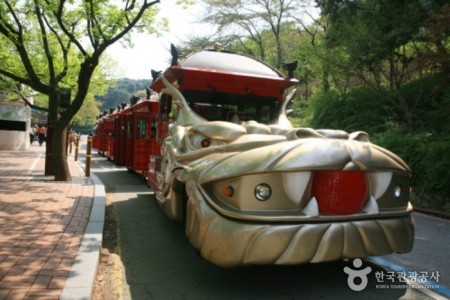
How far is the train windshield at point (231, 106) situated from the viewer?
225 inches

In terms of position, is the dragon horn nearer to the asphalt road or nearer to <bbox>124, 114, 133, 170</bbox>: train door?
→ the asphalt road

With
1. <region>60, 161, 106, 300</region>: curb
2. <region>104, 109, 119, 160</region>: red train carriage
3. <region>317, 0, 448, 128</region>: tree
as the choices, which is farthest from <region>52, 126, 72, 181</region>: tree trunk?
<region>317, 0, 448, 128</region>: tree

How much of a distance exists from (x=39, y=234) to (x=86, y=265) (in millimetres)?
1455

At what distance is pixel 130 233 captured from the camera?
5.66 meters

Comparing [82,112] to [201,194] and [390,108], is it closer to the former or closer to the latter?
[390,108]

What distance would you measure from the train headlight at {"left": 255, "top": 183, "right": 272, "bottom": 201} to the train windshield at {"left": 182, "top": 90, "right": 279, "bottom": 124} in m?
2.74

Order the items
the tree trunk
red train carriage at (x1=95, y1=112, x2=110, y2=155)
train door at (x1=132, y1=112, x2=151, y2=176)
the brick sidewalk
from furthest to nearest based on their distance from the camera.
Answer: red train carriage at (x1=95, y1=112, x2=110, y2=155) → train door at (x1=132, y1=112, x2=151, y2=176) → the tree trunk → the brick sidewalk

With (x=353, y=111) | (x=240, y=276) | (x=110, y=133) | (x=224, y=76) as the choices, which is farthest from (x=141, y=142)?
(x=110, y=133)

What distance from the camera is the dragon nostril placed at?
3088mm

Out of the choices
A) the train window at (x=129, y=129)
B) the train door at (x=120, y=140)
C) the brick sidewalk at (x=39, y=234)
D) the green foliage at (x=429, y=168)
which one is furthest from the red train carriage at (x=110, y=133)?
the green foliage at (x=429, y=168)

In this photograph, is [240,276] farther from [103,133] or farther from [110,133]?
[103,133]

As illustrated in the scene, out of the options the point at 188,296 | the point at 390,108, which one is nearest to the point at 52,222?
the point at 188,296

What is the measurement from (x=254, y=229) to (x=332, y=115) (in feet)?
44.8

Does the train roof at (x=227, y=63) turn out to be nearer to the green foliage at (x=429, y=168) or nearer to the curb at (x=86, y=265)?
the curb at (x=86, y=265)
